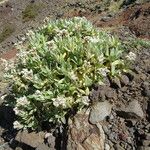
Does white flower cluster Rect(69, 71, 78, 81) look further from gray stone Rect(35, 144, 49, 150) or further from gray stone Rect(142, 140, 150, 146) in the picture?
gray stone Rect(142, 140, 150, 146)

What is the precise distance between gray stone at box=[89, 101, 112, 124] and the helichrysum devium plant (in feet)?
0.88

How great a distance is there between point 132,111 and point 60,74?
1951 millimetres

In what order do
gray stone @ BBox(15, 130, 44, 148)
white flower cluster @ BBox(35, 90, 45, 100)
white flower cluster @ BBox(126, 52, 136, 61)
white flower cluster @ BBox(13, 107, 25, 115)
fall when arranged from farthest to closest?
gray stone @ BBox(15, 130, 44, 148) < white flower cluster @ BBox(13, 107, 25, 115) < white flower cluster @ BBox(126, 52, 136, 61) < white flower cluster @ BBox(35, 90, 45, 100)

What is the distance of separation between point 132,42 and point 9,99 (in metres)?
3.75

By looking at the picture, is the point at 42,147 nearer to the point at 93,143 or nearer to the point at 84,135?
the point at 84,135

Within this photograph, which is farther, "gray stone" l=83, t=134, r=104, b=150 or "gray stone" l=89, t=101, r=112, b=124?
"gray stone" l=89, t=101, r=112, b=124

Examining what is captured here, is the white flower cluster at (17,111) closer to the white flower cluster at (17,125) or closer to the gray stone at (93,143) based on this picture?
the white flower cluster at (17,125)

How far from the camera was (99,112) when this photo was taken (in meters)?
10.1

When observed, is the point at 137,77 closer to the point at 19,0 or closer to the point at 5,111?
the point at 5,111

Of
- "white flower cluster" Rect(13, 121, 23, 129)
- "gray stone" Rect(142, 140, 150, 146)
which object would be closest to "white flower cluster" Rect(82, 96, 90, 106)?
"gray stone" Rect(142, 140, 150, 146)

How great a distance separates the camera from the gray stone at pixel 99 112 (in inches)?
394

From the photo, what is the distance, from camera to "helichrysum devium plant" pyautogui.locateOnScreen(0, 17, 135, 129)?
1025cm

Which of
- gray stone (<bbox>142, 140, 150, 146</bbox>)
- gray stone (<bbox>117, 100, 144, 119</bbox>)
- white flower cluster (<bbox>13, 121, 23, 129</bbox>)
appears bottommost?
white flower cluster (<bbox>13, 121, 23, 129</bbox>)

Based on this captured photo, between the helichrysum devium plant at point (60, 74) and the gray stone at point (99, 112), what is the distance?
0.27 m
